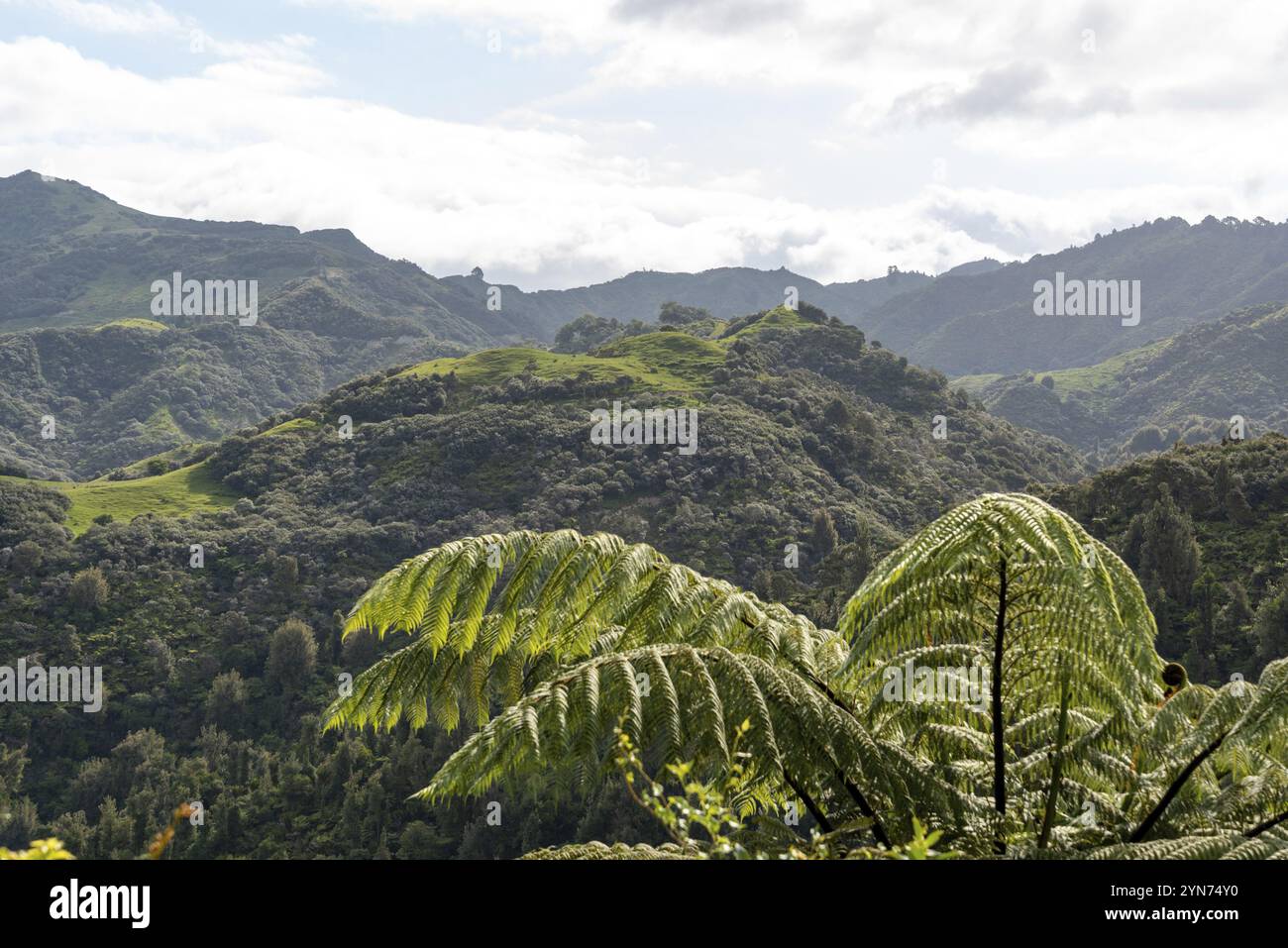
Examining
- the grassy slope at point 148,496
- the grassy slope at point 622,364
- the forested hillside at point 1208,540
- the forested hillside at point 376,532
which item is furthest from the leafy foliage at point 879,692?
the grassy slope at point 622,364

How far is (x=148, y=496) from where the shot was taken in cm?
8688

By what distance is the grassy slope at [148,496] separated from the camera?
8100cm

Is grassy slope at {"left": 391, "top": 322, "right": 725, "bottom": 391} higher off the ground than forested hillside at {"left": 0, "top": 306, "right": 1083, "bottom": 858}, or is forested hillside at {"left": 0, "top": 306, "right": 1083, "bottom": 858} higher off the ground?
grassy slope at {"left": 391, "top": 322, "right": 725, "bottom": 391}

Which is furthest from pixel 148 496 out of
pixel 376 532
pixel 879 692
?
pixel 879 692

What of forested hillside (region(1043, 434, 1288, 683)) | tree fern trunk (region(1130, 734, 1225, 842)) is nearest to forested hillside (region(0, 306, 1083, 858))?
A: forested hillside (region(1043, 434, 1288, 683))

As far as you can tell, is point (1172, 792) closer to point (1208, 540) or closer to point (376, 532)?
point (1208, 540)

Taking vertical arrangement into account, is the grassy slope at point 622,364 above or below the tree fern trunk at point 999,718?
above

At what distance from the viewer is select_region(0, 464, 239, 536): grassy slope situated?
81.0m

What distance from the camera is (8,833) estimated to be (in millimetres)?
48312

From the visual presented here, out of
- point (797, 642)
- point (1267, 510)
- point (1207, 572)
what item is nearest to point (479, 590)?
point (797, 642)

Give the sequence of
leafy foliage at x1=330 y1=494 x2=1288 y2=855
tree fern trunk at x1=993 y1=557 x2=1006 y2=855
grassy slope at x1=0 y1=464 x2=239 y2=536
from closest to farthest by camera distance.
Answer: leafy foliage at x1=330 y1=494 x2=1288 y2=855
tree fern trunk at x1=993 y1=557 x2=1006 y2=855
grassy slope at x1=0 y1=464 x2=239 y2=536

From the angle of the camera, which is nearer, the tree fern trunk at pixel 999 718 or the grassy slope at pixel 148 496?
the tree fern trunk at pixel 999 718

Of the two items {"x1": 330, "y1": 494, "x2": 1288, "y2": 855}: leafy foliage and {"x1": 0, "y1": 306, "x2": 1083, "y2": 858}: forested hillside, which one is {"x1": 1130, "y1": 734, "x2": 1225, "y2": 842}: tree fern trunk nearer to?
{"x1": 330, "y1": 494, "x2": 1288, "y2": 855}: leafy foliage

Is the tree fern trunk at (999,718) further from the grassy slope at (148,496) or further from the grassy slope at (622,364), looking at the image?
the grassy slope at (622,364)
